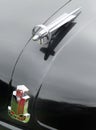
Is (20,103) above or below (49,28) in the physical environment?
below

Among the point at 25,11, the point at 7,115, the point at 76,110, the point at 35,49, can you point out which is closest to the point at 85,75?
the point at 76,110

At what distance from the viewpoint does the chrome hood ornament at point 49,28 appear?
6.45 feet

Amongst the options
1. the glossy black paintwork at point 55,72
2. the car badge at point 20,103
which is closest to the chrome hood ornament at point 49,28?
the glossy black paintwork at point 55,72

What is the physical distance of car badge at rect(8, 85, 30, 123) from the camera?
1931mm

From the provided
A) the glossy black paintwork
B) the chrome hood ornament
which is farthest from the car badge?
the chrome hood ornament

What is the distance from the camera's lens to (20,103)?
1.93 metres

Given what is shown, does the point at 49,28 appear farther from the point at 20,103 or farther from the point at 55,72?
the point at 20,103

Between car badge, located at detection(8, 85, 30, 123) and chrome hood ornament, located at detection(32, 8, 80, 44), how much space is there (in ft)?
0.73

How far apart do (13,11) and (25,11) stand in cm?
6

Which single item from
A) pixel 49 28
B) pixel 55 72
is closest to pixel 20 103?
pixel 55 72

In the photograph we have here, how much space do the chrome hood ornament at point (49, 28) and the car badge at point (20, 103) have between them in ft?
0.73

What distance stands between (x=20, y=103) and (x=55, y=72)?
194 millimetres

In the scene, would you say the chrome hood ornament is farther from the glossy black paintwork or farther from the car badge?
the car badge

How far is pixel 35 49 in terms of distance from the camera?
2033 mm
